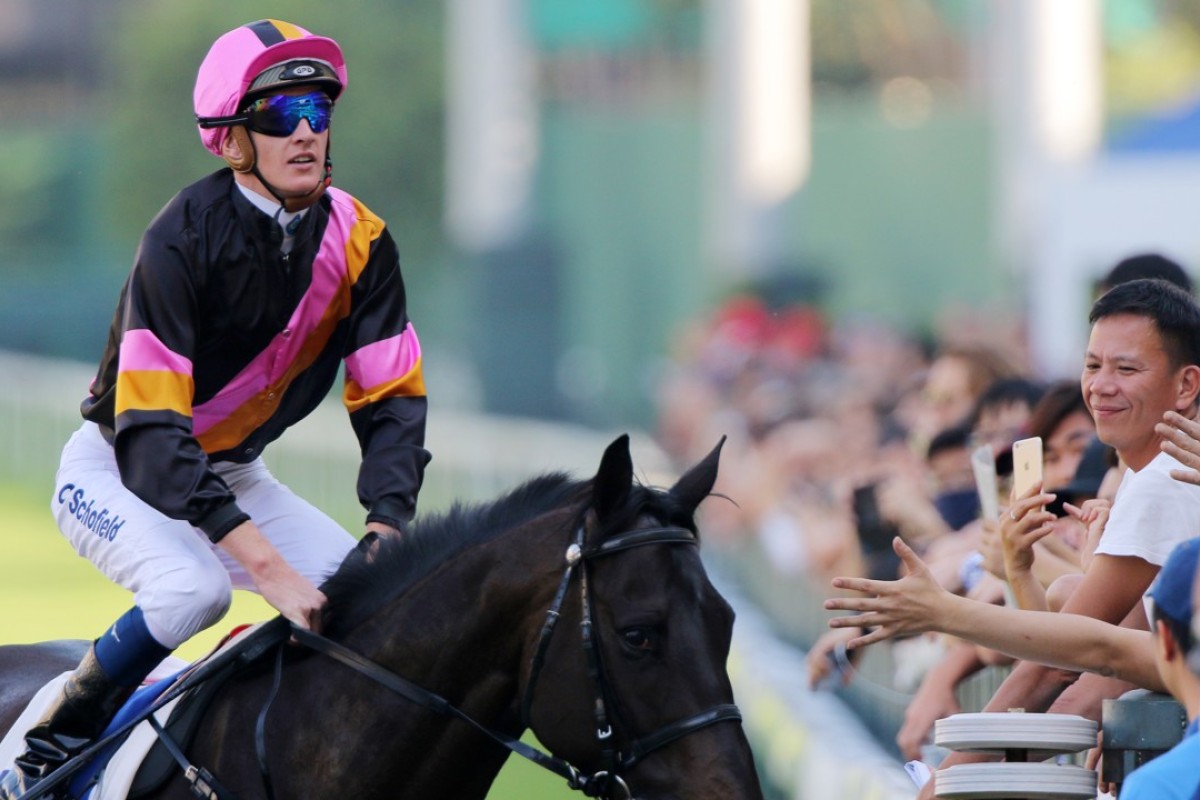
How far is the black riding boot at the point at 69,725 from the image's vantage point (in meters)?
4.10

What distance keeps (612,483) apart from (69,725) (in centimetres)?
123

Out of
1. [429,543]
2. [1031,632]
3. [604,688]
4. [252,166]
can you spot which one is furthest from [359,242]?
[1031,632]

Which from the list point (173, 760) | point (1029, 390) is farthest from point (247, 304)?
point (1029, 390)

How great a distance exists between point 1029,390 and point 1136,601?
8.85 ft

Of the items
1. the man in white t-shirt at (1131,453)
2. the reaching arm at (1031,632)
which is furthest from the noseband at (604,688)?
the man in white t-shirt at (1131,453)

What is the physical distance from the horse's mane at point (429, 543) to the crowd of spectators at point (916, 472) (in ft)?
2.72

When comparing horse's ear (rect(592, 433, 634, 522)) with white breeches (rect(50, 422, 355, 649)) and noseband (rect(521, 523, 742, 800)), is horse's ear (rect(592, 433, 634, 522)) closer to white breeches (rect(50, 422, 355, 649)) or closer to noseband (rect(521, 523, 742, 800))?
noseband (rect(521, 523, 742, 800))

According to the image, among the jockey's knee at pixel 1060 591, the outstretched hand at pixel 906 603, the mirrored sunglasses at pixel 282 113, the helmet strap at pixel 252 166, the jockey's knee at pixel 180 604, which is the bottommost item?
the jockey's knee at pixel 1060 591

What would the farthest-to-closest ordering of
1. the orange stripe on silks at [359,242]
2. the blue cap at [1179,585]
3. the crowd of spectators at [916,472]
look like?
the crowd of spectators at [916,472], the orange stripe on silks at [359,242], the blue cap at [1179,585]

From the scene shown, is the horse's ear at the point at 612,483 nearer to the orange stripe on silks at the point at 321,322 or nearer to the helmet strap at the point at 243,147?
the orange stripe on silks at the point at 321,322

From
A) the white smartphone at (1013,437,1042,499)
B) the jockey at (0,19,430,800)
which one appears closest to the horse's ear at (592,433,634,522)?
the jockey at (0,19,430,800)

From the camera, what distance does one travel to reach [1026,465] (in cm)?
399

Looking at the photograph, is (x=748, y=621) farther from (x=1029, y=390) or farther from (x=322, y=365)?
(x=322, y=365)

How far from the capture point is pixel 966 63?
53.6 m
